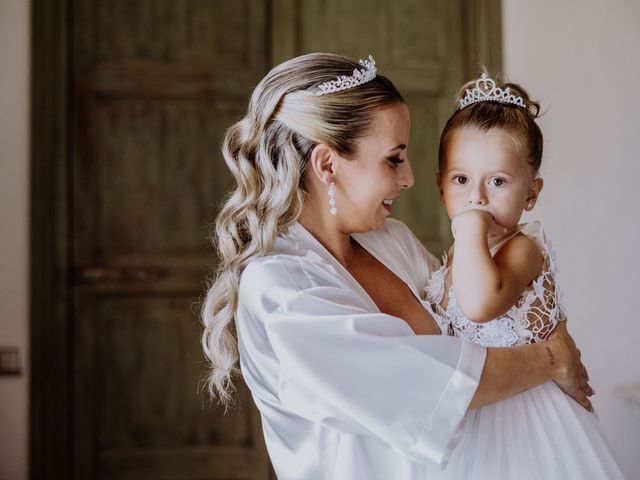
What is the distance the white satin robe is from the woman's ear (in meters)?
0.21

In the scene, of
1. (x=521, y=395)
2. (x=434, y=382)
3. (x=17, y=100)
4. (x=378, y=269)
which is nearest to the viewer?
(x=434, y=382)

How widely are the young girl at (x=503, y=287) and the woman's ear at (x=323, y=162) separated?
275 millimetres

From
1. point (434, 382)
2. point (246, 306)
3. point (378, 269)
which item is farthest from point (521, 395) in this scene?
point (246, 306)

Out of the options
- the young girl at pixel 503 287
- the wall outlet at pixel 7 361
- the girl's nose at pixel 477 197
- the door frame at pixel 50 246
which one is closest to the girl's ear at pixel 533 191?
the young girl at pixel 503 287

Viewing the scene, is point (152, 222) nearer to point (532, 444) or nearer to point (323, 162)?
point (323, 162)

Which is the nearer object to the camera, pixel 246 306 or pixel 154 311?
pixel 246 306

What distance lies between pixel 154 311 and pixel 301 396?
1.87 m

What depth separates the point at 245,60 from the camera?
306 centimetres

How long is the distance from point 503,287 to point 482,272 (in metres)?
0.07

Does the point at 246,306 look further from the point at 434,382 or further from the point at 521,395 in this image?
the point at 521,395

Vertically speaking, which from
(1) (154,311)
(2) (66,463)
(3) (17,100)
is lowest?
(2) (66,463)

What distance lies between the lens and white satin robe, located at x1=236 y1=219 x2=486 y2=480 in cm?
127

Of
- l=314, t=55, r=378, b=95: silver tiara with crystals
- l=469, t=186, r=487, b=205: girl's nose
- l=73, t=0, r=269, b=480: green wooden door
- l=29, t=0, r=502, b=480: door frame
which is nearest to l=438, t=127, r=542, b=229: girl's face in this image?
l=469, t=186, r=487, b=205: girl's nose

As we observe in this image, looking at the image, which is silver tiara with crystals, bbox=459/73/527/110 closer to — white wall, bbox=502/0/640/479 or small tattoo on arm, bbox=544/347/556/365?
small tattoo on arm, bbox=544/347/556/365
